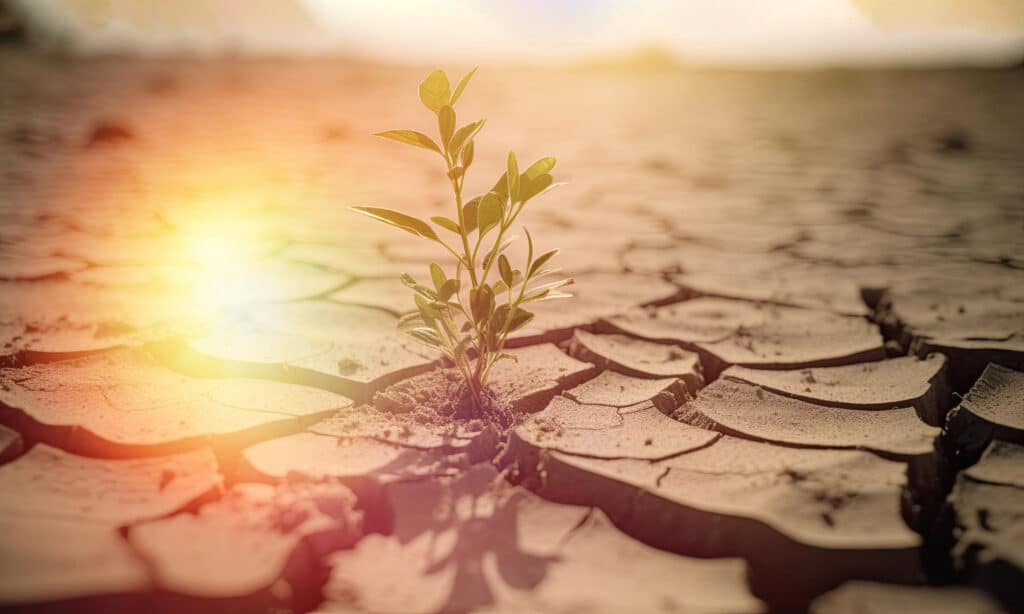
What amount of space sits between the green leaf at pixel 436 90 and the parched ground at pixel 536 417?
16.8 inches

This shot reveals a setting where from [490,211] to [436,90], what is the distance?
0.16m

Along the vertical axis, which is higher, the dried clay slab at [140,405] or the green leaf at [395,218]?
the green leaf at [395,218]

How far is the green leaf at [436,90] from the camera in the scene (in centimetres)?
87

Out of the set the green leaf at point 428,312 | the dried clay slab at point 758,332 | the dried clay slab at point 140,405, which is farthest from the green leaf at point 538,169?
the dried clay slab at point 758,332

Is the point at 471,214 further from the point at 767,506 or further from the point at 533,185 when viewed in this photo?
the point at 767,506

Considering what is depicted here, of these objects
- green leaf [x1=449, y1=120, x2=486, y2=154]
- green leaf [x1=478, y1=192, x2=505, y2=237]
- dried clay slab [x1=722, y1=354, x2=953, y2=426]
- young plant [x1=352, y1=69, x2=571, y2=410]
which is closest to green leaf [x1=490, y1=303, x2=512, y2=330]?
young plant [x1=352, y1=69, x2=571, y2=410]

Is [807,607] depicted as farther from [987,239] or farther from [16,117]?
[16,117]

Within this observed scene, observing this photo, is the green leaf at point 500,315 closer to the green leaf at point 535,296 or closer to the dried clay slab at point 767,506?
the green leaf at point 535,296

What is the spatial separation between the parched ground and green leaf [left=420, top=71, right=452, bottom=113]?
1.40 feet

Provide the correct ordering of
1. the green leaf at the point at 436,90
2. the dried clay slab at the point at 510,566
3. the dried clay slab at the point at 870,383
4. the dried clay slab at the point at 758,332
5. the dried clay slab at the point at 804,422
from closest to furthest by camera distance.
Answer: the dried clay slab at the point at 510,566 → the green leaf at the point at 436,90 → the dried clay slab at the point at 804,422 → the dried clay slab at the point at 870,383 → the dried clay slab at the point at 758,332

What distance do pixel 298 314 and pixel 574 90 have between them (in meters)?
8.71

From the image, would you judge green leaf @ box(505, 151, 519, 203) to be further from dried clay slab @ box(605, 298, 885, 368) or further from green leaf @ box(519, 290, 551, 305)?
dried clay slab @ box(605, 298, 885, 368)

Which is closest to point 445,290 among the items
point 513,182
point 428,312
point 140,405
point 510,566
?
point 428,312

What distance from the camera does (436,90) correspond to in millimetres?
878
